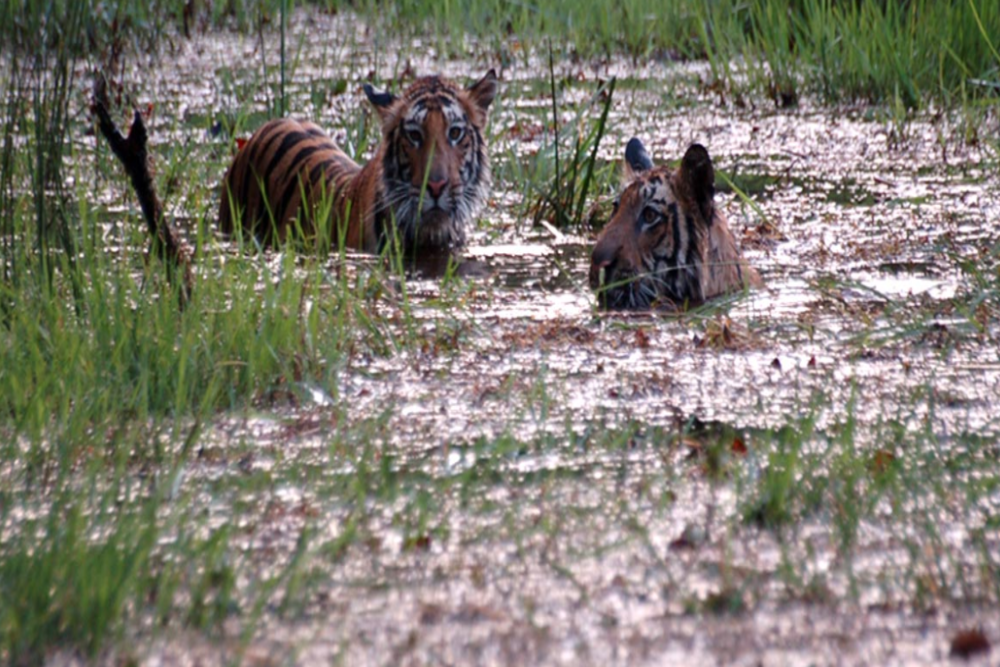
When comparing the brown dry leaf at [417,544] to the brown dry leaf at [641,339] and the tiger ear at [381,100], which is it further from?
the tiger ear at [381,100]

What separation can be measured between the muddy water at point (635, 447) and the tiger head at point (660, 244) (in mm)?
156

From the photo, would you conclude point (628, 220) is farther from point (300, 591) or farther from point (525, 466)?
point (300, 591)

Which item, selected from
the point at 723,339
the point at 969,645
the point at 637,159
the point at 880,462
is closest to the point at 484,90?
the point at 637,159

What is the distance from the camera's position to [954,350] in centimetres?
429

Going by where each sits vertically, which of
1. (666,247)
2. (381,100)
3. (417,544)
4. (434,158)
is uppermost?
(381,100)

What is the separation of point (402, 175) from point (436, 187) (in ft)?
0.93

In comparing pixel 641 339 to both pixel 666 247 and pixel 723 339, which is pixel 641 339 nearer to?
pixel 723 339

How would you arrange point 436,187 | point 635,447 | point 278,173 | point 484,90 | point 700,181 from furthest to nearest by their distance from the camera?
point 278,173, point 484,90, point 436,187, point 700,181, point 635,447

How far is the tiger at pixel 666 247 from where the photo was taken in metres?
5.34

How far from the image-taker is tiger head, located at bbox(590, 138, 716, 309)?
5332mm

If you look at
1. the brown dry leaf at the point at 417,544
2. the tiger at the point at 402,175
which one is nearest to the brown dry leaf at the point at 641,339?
the brown dry leaf at the point at 417,544

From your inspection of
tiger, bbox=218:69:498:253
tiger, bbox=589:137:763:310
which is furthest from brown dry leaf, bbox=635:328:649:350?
tiger, bbox=218:69:498:253

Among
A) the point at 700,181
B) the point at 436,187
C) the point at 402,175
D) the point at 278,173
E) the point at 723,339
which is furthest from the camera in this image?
the point at 278,173

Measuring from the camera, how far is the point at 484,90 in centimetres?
712
